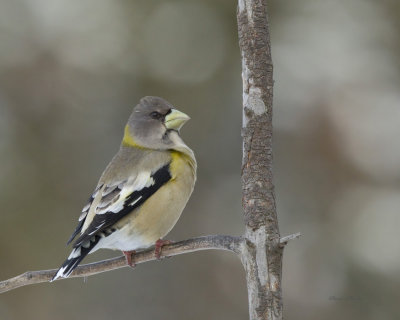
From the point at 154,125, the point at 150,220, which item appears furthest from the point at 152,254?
the point at 154,125

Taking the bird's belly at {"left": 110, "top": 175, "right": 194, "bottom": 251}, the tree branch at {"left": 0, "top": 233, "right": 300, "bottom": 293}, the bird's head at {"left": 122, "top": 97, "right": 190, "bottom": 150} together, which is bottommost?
the tree branch at {"left": 0, "top": 233, "right": 300, "bottom": 293}

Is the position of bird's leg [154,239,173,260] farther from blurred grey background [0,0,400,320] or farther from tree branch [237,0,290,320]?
blurred grey background [0,0,400,320]

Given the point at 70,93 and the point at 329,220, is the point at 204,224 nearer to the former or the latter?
the point at 329,220

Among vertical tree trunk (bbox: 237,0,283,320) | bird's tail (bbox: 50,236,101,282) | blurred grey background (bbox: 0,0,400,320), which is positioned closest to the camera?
vertical tree trunk (bbox: 237,0,283,320)

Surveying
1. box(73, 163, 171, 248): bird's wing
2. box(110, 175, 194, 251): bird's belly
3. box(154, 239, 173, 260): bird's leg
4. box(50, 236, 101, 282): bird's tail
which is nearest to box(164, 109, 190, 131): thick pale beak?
box(73, 163, 171, 248): bird's wing

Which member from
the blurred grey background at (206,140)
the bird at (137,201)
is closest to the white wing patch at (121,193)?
the bird at (137,201)

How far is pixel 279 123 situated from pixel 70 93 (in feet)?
7.58

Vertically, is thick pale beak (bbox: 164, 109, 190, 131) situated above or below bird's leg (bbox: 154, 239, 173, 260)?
above

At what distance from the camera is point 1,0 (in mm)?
7363

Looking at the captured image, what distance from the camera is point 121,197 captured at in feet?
12.5

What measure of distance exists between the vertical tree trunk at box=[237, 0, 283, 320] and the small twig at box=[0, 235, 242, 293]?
10 cm

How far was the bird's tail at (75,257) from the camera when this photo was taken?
3266 mm

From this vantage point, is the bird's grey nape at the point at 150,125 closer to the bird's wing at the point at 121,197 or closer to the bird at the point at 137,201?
the bird at the point at 137,201

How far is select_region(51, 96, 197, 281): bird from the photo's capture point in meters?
3.70
